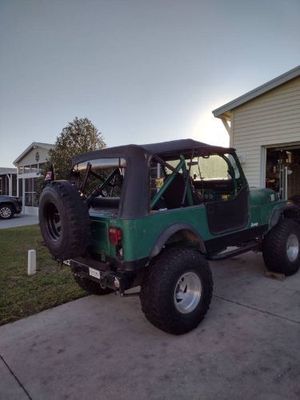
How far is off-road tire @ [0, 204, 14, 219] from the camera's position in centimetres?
1641

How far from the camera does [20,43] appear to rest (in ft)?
28.0

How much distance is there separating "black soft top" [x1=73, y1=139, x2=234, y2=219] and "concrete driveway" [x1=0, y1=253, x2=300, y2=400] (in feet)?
4.55

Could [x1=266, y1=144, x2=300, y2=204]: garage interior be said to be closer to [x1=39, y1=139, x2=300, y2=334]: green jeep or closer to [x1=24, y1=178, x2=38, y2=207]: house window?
[x1=39, y1=139, x2=300, y2=334]: green jeep

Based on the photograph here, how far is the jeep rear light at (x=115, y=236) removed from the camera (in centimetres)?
289

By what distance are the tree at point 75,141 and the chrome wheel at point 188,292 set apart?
8.06 metres

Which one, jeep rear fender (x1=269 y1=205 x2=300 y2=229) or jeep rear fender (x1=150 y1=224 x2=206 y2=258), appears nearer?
jeep rear fender (x1=150 y1=224 x2=206 y2=258)

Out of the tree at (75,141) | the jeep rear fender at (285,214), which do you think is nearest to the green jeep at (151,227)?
the jeep rear fender at (285,214)

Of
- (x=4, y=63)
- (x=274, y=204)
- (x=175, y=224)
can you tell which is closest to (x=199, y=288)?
(x=175, y=224)

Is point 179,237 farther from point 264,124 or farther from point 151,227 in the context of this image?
point 264,124

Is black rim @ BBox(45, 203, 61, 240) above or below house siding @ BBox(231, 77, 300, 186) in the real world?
below

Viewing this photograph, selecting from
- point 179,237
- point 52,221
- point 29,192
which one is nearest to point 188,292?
point 179,237

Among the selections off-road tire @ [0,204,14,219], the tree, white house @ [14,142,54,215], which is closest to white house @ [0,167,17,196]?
white house @ [14,142,54,215]

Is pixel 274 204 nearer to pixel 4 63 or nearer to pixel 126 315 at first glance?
pixel 126 315

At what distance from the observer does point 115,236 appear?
2924 millimetres
